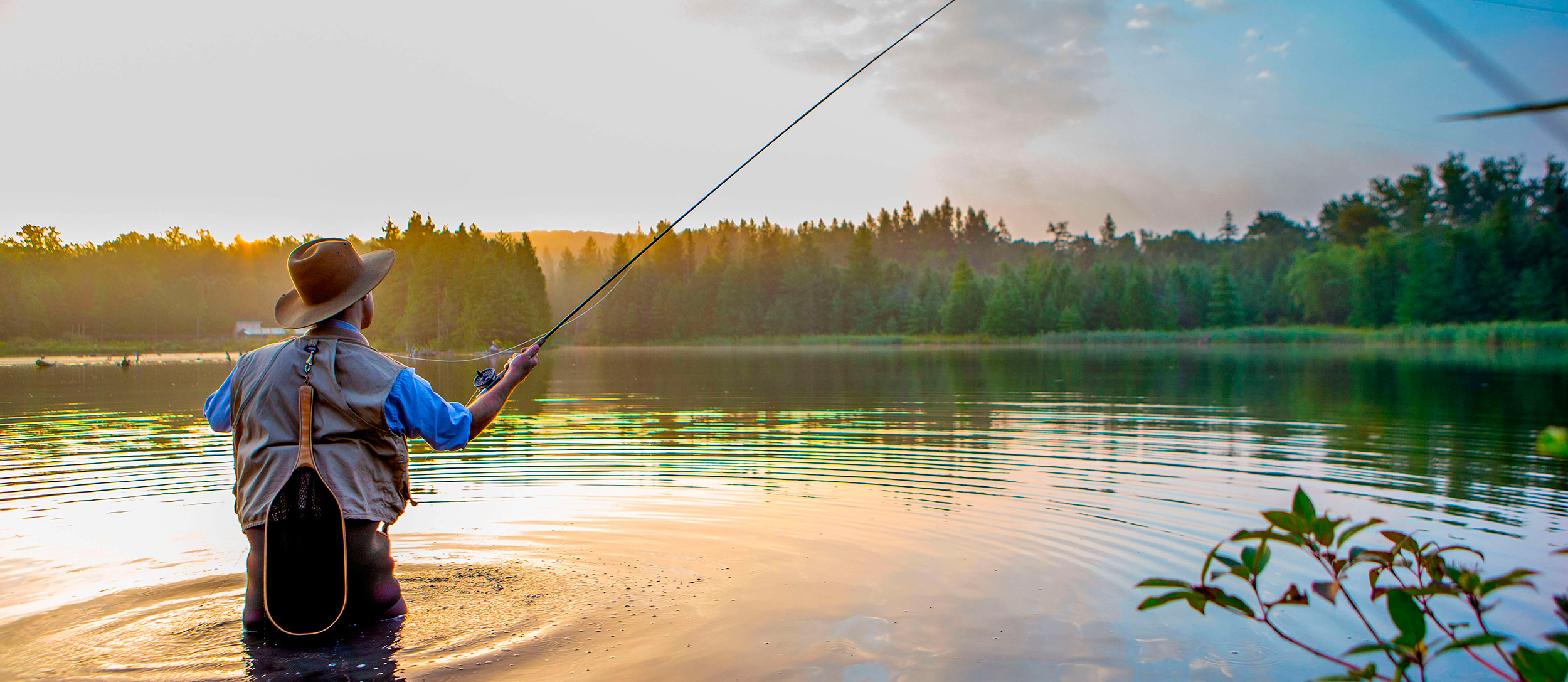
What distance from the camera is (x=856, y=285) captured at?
378 ft

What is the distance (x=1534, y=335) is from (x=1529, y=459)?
55.9 m


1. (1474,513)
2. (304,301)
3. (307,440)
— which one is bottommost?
(1474,513)

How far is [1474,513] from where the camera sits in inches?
308

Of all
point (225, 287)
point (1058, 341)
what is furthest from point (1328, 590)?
point (225, 287)

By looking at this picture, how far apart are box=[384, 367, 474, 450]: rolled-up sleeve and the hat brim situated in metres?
0.38

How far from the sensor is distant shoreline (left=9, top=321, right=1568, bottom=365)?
5478cm

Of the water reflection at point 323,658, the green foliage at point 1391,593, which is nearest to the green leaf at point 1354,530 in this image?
the green foliage at point 1391,593

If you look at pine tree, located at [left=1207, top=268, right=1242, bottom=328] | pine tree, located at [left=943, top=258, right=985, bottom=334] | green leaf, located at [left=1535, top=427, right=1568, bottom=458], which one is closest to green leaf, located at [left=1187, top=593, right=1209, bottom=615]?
green leaf, located at [left=1535, top=427, right=1568, bottom=458]

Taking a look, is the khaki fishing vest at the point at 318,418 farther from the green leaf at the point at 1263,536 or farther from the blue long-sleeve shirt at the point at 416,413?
the green leaf at the point at 1263,536

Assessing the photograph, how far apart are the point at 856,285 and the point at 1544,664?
375 feet

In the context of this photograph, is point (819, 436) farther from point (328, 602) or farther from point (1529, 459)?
point (328, 602)

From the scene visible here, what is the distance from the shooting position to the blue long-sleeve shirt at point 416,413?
11.8ft

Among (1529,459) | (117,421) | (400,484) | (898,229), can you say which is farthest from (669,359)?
(898,229)

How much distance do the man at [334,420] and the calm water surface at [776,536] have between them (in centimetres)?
66
